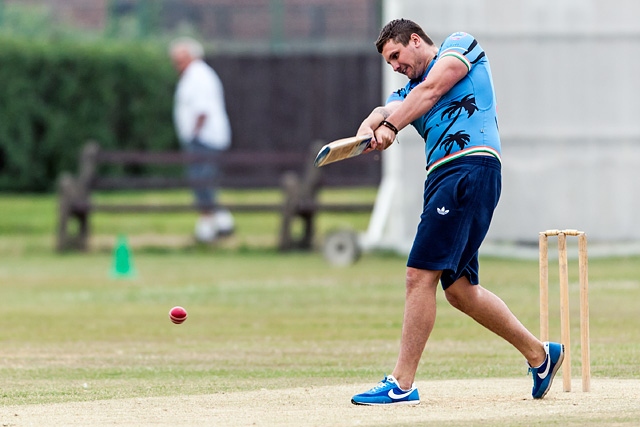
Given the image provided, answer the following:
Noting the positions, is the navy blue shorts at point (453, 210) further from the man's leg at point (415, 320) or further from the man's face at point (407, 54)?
the man's face at point (407, 54)

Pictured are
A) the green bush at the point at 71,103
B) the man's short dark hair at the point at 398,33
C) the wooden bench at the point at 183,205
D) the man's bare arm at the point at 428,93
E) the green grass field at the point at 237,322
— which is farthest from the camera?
the green bush at the point at 71,103

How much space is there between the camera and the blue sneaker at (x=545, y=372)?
7.77 metres

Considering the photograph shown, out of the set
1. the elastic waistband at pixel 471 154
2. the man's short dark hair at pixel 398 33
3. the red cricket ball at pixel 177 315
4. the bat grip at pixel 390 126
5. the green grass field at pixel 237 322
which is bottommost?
the green grass field at pixel 237 322

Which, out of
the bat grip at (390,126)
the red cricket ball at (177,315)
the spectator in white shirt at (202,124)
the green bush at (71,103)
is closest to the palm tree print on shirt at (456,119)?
the bat grip at (390,126)

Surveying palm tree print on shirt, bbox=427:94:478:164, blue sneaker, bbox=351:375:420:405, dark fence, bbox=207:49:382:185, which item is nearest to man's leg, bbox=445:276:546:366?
blue sneaker, bbox=351:375:420:405

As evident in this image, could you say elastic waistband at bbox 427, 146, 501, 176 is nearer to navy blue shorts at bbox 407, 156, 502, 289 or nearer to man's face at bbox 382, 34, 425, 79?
navy blue shorts at bbox 407, 156, 502, 289

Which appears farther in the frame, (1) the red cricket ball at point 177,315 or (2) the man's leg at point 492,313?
(1) the red cricket ball at point 177,315

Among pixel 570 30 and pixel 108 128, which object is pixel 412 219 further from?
pixel 108 128

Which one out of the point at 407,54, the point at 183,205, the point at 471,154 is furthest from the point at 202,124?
the point at 471,154

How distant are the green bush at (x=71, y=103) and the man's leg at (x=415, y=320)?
18.2 m

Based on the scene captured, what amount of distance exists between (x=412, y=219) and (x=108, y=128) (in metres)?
8.02

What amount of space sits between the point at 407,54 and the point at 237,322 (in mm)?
5344

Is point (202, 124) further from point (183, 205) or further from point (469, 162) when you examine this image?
point (469, 162)

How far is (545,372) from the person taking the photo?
7793 mm
